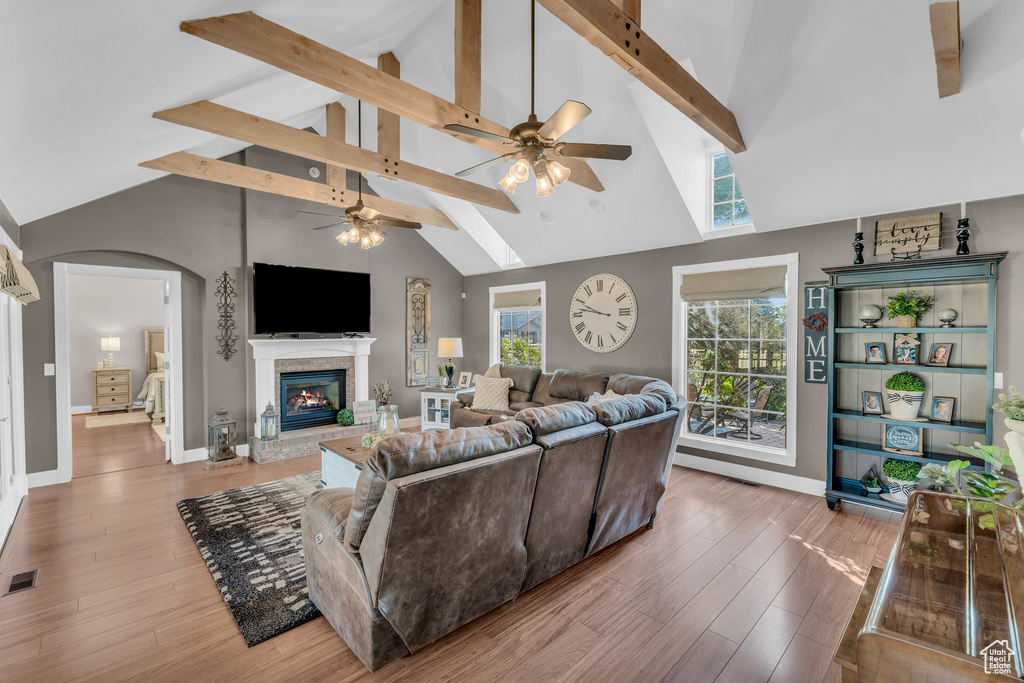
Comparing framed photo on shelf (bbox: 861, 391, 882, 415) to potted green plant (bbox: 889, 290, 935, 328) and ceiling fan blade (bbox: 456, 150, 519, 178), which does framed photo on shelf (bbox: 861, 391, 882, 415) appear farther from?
ceiling fan blade (bbox: 456, 150, 519, 178)

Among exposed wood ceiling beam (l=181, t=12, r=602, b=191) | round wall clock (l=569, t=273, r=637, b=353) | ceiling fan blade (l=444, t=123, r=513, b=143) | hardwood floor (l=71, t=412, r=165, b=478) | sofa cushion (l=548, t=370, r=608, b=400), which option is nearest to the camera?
exposed wood ceiling beam (l=181, t=12, r=602, b=191)

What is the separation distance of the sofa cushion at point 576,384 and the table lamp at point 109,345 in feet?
25.5

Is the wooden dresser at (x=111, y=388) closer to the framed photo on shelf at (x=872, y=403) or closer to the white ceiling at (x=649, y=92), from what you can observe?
the white ceiling at (x=649, y=92)

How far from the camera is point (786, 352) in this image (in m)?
4.34

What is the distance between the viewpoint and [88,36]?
167 centimetres

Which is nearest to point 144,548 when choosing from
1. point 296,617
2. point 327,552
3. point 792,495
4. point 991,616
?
point 296,617

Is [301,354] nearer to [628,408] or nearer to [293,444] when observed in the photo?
[293,444]

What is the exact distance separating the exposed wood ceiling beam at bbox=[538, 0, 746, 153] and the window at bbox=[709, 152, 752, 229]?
123 centimetres

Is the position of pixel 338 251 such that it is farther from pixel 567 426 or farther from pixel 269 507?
pixel 567 426

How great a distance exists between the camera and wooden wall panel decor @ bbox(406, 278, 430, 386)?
7145 millimetres

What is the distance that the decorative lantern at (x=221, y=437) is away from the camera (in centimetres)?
508

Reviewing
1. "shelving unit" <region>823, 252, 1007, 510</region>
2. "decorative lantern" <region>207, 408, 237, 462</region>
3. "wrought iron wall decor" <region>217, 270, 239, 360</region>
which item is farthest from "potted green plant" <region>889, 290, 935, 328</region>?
"wrought iron wall decor" <region>217, 270, 239, 360</region>

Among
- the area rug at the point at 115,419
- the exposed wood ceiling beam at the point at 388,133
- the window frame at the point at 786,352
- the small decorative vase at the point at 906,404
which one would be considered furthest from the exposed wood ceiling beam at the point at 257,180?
the small decorative vase at the point at 906,404

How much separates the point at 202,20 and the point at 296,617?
286 centimetres
